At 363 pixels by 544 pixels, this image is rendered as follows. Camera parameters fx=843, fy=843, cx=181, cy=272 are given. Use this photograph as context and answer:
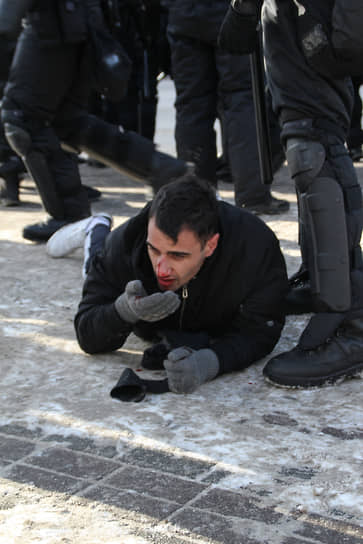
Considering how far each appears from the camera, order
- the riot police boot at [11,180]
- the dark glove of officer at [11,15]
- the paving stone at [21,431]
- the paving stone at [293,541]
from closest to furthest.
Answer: the paving stone at [293,541], the paving stone at [21,431], the dark glove of officer at [11,15], the riot police boot at [11,180]

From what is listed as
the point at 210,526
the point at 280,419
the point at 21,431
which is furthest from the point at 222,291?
the point at 210,526

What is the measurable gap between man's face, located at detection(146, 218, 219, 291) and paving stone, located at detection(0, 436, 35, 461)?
25.2 inches

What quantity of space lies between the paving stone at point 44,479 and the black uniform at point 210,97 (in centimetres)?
288

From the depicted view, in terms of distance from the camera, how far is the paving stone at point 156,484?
1.89m

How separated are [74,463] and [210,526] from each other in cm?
43

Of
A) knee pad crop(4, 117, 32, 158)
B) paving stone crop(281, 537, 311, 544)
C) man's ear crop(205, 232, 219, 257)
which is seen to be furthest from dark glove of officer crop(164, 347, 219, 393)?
knee pad crop(4, 117, 32, 158)

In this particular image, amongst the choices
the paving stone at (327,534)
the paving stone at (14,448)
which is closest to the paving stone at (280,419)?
the paving stone at (327,534)

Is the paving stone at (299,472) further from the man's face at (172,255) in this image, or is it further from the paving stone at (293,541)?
the man's face at (172,255)

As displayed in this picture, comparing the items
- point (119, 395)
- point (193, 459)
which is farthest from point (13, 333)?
point (193, 459)

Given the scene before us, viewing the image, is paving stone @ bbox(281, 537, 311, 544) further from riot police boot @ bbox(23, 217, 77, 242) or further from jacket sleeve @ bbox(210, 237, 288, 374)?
riot police boot @ bbox(23, 217, 77, 242)

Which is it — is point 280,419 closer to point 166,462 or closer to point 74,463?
point 166,462

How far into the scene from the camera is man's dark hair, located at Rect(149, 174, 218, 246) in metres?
2.46

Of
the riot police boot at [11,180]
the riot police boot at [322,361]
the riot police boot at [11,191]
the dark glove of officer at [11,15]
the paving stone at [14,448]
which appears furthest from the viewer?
the riot police boot at [11,191]

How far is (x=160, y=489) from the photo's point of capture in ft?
6.26
